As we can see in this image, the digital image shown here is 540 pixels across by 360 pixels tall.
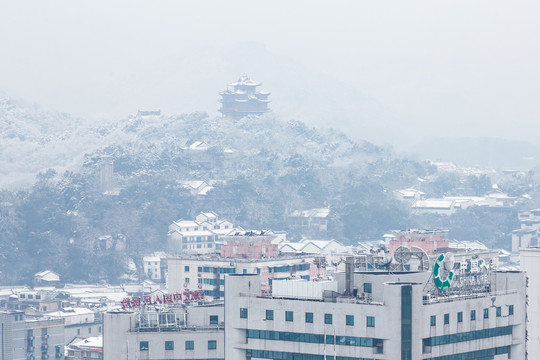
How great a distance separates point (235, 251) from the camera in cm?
12719

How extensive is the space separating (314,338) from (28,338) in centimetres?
7390

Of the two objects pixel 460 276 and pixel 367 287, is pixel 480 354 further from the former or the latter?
pixel 367 287

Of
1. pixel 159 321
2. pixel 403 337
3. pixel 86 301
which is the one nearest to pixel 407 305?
pixel 403 337

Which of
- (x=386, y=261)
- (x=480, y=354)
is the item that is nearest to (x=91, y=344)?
(x=386, y=261)

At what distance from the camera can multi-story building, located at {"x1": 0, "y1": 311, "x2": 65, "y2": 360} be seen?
130 metres

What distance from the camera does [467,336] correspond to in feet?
207

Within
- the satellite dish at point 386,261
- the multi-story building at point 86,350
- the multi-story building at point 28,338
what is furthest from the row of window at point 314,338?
the multi-story building at point 28,338

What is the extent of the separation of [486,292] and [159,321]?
46.1 feet

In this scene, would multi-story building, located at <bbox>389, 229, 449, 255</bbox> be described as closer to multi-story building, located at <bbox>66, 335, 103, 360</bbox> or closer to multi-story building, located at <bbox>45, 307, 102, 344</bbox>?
multi-story building, located at <bbox>66, 335, 103, 360</bbox>

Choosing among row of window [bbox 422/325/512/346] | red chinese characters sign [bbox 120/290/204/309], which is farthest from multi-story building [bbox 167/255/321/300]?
row of window [bbox 422/325/512/346]

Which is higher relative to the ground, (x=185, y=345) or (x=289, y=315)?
(x=289, y=315)

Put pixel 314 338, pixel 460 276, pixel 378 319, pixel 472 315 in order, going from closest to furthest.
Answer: pixel 378 319 → pixel 314 338 → pixel 472 315 → pixel 460 276

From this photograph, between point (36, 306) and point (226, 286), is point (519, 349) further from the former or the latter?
point (36, 306)

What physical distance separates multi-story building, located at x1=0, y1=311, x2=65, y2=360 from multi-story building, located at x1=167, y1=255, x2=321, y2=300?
1068 cm
